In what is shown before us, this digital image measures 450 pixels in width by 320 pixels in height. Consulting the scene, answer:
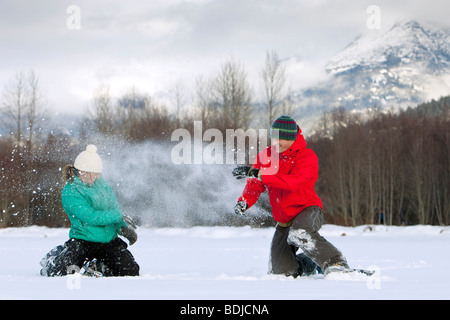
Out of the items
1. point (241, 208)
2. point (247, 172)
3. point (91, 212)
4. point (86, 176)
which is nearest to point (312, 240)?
point (241, 208)

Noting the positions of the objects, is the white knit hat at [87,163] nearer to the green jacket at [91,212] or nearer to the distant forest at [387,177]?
the green jacket at [91,212]

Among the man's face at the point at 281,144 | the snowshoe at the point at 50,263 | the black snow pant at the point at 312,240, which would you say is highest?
the man's face at the point at 281,144

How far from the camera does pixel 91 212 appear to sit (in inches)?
186

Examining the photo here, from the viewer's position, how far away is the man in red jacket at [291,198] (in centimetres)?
460

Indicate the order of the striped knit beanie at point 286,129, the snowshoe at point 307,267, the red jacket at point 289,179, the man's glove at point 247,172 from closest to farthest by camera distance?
the red jacket at point 289,179, the man's glove at point 247,172, the striped knit beanie at point 286,129, the snowshoe at point 307,267

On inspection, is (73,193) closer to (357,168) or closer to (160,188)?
(160,188)

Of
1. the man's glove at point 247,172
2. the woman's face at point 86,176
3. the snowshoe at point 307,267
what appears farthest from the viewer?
the snowshoe at point 307,267

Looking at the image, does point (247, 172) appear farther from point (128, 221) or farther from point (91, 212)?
point (91, 212)

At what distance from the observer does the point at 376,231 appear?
20422 mm

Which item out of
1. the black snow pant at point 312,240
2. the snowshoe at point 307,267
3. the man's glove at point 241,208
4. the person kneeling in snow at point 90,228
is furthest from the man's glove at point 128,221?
the snowshoe at point 307,267

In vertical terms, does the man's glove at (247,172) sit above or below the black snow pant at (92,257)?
above

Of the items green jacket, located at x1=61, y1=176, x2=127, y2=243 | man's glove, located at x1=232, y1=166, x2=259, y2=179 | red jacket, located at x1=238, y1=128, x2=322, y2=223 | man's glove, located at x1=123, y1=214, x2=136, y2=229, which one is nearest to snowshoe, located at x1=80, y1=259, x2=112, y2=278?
→ green jacket, located at x1=61, y1=176, x2=127, y2=243
